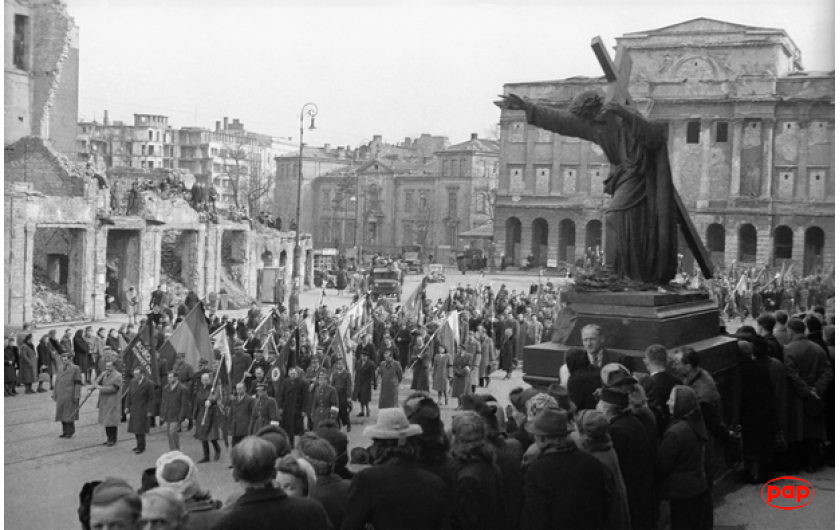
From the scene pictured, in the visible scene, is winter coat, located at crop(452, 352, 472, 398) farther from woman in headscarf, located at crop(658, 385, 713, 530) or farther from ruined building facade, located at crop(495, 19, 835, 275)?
ruined building facade, located at crop(495, 19, 835, 275)

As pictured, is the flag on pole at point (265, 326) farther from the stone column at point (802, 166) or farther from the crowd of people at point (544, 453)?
the stone column at point (802, 166)

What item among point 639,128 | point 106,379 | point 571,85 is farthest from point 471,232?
point 639,128

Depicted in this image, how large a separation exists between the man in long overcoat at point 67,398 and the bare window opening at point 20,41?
1538cm

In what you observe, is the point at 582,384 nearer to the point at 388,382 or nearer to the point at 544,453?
the point at 544,453

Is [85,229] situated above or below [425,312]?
above

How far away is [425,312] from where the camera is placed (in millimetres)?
27375

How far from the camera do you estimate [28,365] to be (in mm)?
18375

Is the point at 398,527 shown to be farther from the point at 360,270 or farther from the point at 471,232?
the point at 471,232

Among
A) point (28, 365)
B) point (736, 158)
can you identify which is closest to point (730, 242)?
point (736, 158)

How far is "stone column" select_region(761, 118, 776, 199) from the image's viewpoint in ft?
191

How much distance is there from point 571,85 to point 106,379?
4691 centimetres

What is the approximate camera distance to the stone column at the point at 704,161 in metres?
61.4

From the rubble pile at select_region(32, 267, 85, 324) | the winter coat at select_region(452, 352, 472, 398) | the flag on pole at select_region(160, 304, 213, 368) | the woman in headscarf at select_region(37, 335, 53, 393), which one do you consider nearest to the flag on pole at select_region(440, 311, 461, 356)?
the winter coat at select_region(452, 352, 472, 398)

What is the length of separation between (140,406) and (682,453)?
907cm
